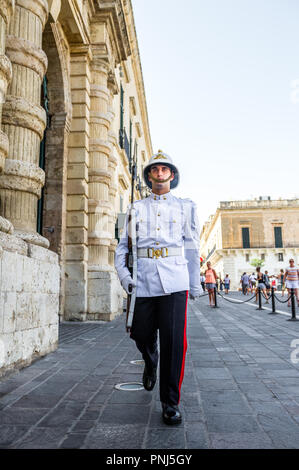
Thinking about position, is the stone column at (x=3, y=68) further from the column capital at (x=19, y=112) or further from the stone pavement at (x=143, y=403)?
the stone pavement at (x=143, y=403)

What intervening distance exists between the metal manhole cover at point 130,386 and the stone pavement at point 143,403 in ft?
0.21

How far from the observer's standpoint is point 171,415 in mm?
2701

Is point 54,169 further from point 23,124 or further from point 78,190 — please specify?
point 23,124

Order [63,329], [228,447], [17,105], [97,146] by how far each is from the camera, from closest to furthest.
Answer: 1. [228,447]
2. [17,105]
3. [63,329]
4. [97,146]

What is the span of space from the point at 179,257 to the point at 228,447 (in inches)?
52.9

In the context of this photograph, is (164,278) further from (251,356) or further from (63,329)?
(63,329)

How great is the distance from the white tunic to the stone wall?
1417 millimetres

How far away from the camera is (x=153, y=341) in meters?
3.29

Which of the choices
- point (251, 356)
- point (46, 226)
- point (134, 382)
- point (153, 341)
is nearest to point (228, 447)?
point (153, 341)

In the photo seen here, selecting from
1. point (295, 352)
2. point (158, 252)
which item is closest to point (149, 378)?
point (158, 252)

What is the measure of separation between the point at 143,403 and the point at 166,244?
1248 mm

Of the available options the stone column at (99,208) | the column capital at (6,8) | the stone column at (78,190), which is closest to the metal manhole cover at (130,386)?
the column capital at (6,8)

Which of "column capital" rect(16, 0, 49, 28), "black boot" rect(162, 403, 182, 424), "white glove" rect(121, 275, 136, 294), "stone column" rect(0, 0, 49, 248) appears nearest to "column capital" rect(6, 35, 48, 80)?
"stone column" rect(0, 0, 49, 248)

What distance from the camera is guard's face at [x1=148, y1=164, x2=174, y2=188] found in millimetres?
3338
